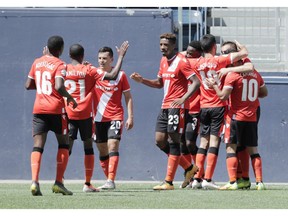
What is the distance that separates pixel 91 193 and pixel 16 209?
317cm

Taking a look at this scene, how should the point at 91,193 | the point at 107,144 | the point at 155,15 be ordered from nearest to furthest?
the point at 91,193
the point at 107,144
the point at 155,15

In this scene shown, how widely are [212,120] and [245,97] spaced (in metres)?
0.66

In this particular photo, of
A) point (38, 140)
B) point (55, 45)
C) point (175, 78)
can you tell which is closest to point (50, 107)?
point (38, 140)

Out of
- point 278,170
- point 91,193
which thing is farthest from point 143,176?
point 91,193

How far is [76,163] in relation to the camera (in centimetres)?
1838

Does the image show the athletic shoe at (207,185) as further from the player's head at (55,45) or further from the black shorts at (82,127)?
the player's head at (55,45)

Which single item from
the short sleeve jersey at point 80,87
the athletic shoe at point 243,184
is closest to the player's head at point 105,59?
the short sleeve jersey at point 80,87

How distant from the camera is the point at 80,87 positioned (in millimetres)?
14328

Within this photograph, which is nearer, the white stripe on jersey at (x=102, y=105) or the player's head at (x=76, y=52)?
the player's head at (x=76, y=52)

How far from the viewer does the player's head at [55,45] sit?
501 inches

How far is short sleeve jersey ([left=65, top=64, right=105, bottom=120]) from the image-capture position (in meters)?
14.1

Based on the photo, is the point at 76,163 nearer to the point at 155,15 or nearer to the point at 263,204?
the point at 155,15

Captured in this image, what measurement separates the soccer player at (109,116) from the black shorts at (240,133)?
1445 mm
